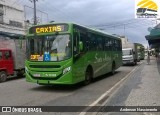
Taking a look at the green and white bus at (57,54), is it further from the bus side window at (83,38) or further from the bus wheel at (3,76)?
the bus wheel at (3,76)

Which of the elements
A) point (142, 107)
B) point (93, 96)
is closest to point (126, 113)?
point (142, 107)

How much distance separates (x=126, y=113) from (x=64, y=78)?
18.2 ft

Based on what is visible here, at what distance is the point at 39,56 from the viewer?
564 inches

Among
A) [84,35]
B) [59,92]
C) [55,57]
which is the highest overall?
[84,35]

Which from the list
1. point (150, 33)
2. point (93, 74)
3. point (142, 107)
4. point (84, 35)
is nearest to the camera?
point (142, 107)

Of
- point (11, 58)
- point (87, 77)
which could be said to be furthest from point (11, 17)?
point (87, 77)

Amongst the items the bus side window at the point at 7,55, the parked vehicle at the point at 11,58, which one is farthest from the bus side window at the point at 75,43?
the bus side window at the point at 7,55

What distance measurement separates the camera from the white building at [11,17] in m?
37.9

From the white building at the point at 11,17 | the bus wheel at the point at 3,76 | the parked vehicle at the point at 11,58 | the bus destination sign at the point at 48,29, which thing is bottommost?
the bus wheel at the point at 3,76

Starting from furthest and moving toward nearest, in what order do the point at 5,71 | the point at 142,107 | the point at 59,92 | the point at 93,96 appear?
1. the point at 5,71
2. the point at 59,92
3. the point at 93,96
4. the point at 142,107

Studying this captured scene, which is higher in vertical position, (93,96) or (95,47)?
(95,47)

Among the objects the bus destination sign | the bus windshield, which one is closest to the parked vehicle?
the bus windshield

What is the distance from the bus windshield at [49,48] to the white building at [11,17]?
22244 mm

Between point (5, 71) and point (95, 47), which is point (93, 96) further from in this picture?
point (5, 71)
